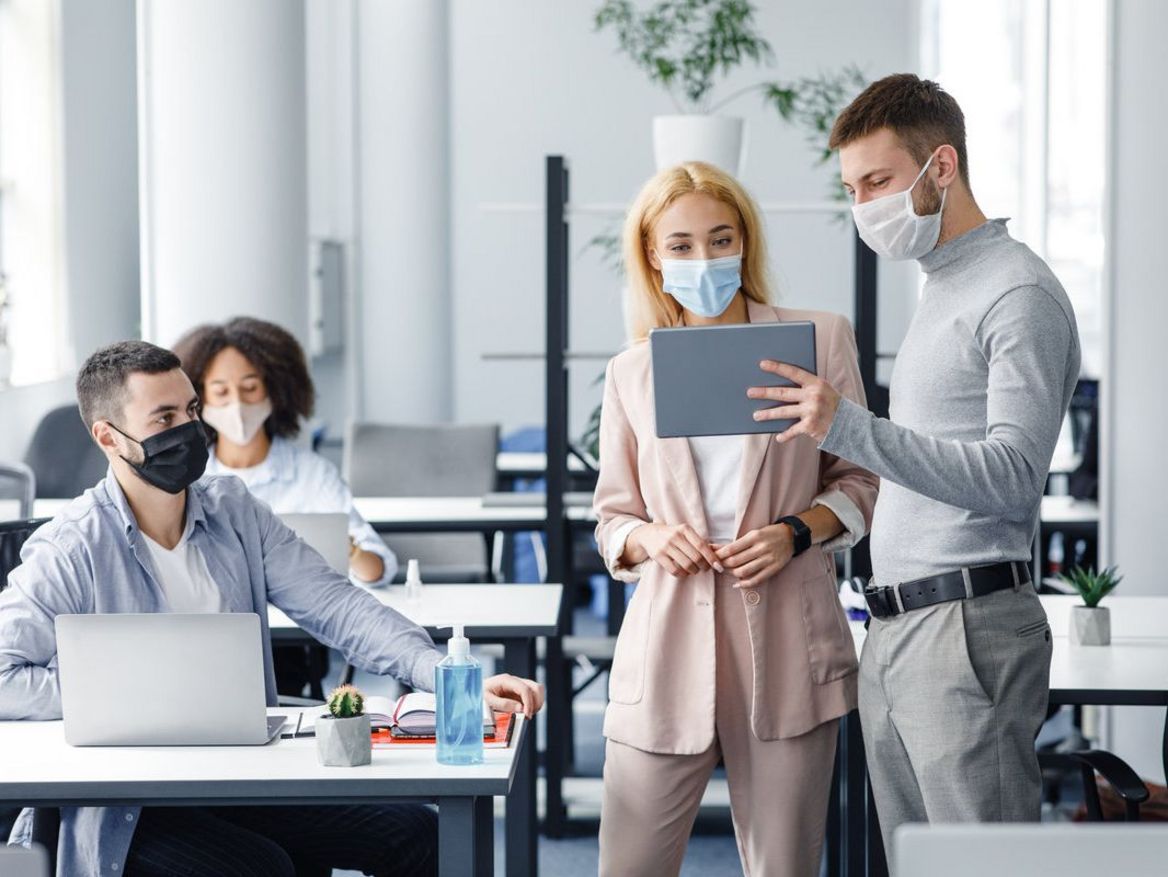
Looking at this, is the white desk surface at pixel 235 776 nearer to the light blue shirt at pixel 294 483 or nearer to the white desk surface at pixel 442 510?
the light blue shirt at pixel 294 483

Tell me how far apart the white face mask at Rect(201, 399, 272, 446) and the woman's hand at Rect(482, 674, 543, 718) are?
5.47ft

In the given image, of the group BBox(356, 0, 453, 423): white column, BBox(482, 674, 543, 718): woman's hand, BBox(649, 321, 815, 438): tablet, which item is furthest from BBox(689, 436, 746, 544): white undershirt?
BBox(356, 0, 453, 423): white column

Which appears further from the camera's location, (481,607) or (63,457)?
(63,457)

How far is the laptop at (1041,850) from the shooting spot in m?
1.30

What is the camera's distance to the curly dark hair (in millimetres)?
3801

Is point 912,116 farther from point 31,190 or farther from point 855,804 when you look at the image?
point 31,190

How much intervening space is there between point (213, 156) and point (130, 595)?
294 centimetres

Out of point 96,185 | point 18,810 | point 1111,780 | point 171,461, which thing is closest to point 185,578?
point 171,461

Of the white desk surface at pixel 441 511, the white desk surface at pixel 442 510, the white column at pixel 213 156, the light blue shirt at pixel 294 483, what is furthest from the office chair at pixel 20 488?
the white column at pixel 213 156

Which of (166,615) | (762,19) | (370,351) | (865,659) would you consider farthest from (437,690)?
Answer: (762,19)

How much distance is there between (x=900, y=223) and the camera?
1.99 m

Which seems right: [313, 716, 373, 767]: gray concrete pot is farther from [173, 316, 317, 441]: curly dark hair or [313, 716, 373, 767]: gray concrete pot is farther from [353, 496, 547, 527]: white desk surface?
[353, 496, 547, 527]: white desk surface

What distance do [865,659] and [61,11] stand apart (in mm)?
5668

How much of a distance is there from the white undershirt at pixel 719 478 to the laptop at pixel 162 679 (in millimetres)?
688
